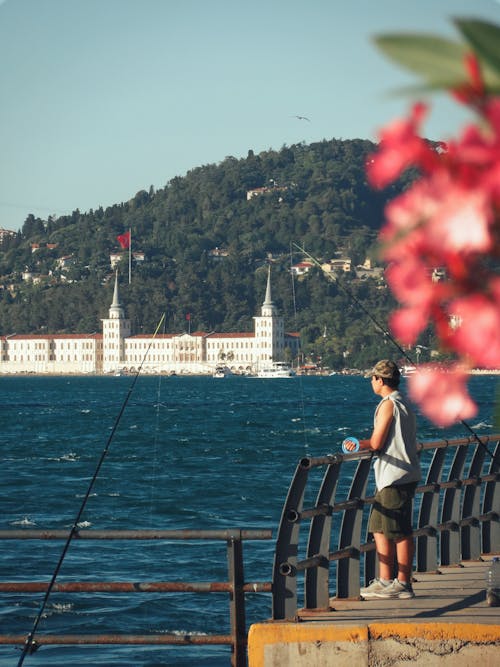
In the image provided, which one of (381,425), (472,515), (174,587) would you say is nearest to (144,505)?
(472,515)

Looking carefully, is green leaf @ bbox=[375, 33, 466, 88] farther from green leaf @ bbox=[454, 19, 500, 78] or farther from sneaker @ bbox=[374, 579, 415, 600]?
sneaker @ bbox=[374, 579, 415, 600]

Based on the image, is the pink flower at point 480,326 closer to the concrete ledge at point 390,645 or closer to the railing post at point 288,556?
the concrete ledge at point 390,645

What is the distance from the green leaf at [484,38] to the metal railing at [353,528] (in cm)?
453

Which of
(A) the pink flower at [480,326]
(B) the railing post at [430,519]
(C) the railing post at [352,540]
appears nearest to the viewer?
(A) the pink flower at [480,326]

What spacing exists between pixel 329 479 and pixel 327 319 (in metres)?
189

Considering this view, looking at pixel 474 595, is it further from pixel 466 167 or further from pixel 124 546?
pixel 124 546

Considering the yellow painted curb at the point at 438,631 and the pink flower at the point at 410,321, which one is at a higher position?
the pink flower at the point at 410,321

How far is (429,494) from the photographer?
7.97m

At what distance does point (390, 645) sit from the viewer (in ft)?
16.6

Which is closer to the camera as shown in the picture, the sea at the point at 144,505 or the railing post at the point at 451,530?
the railing post at the point at 451,530

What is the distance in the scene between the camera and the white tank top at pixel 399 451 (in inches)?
246

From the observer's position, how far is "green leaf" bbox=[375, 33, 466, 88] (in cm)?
87

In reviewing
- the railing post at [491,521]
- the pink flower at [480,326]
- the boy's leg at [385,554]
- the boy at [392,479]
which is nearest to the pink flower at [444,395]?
the pink flower at [480,326]

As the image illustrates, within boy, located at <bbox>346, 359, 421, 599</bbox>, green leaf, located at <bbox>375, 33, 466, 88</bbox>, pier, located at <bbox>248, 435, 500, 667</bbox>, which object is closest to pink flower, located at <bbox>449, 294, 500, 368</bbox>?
green leaf, located at <bbox>375, 33, 466, 88</bbox>
